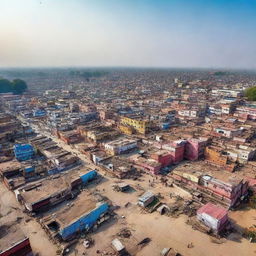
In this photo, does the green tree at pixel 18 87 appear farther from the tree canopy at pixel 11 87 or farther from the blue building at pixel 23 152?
the blue building at pixel 23 152

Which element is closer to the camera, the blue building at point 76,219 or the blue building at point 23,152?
the blue building at point 76,219

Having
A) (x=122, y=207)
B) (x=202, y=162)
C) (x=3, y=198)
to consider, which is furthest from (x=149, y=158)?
(x=3, y=198)

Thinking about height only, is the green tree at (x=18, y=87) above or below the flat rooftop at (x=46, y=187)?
above

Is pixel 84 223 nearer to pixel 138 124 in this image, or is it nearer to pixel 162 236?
pixel 162 236

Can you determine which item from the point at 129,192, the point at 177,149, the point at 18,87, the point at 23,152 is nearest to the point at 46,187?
the point at 129,192

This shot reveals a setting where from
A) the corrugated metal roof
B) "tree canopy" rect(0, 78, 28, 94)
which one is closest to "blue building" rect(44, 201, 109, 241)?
the corrugated metal roof

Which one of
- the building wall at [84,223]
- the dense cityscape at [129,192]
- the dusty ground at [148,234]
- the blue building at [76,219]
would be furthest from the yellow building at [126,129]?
the building wall at [84,223]
